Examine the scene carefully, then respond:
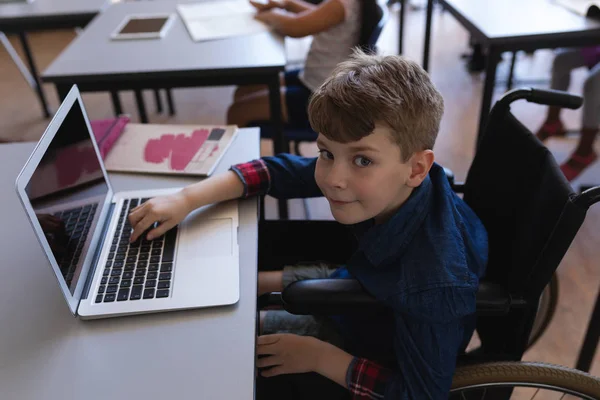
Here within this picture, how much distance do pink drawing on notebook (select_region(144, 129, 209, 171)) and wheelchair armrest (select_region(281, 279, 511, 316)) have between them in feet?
1.44

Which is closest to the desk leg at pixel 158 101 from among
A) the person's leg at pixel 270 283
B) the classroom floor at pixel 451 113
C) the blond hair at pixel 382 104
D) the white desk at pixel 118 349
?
the classroom floor at pixel 451 113

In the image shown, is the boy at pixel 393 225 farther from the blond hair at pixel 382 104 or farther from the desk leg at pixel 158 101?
the desk leg at pixel 158 101

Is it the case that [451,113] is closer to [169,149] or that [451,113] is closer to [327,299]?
[169,149]

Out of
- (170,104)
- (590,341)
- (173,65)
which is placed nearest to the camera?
(590,341)

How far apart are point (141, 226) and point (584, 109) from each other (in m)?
1.97

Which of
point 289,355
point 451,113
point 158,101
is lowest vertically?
point 451,113

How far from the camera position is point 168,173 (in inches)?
43.9

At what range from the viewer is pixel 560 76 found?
91.9 inches

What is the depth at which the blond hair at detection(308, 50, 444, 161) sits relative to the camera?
0.77m

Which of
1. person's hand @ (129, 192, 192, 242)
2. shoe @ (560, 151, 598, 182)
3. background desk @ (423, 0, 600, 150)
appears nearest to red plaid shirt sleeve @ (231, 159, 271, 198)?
person's hand @ (129, 192, 192, 242)

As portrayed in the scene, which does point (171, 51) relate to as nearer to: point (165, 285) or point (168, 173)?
point (168, 173)

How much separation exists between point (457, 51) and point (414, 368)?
3.48 metres

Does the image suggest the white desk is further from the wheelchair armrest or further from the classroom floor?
the classroom floor

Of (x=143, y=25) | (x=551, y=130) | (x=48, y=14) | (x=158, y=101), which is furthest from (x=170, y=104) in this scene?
(x=551, y=130)
